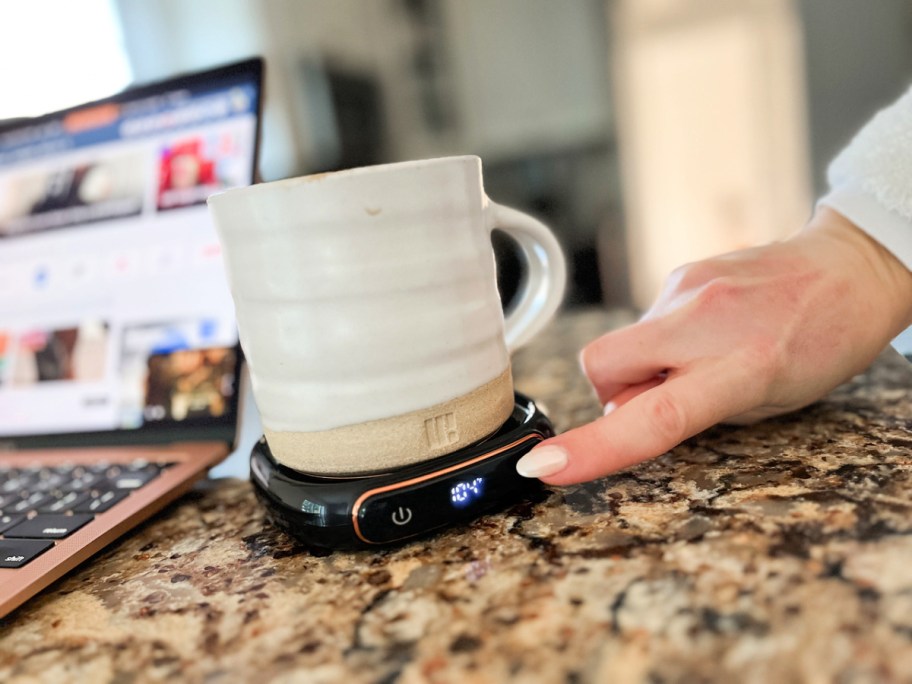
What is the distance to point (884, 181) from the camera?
44 cm

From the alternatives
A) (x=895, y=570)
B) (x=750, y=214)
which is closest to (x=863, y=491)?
(x=895, y=570)

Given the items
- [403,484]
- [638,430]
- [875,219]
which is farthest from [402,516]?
[875,219]

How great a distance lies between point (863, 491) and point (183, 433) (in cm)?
50

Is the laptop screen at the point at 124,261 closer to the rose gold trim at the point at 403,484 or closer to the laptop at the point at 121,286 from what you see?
the laptop at the point at 121,286

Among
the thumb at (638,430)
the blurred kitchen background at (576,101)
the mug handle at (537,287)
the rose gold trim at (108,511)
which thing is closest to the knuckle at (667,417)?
the thumb at (638,430)

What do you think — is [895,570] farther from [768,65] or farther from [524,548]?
[768,65]

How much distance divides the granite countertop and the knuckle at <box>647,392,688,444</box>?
31 mm

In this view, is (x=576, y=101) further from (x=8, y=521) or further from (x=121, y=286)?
(x=8, y=521)

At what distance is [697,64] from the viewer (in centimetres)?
175

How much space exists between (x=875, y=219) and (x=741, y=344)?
0.14 metres

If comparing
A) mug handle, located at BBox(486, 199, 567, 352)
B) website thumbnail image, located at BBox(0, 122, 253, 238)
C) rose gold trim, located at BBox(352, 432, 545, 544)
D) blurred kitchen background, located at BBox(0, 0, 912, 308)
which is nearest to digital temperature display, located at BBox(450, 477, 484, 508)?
rose gold trim, located at BBox(352, 432, 545, 544)

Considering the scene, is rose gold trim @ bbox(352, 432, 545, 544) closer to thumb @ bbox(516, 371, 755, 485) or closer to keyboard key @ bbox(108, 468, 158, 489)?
thumb @ bbox(516, 371, 755, 485)

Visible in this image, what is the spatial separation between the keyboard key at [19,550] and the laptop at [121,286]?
91 millimetres

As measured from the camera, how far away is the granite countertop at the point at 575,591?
259 mm
